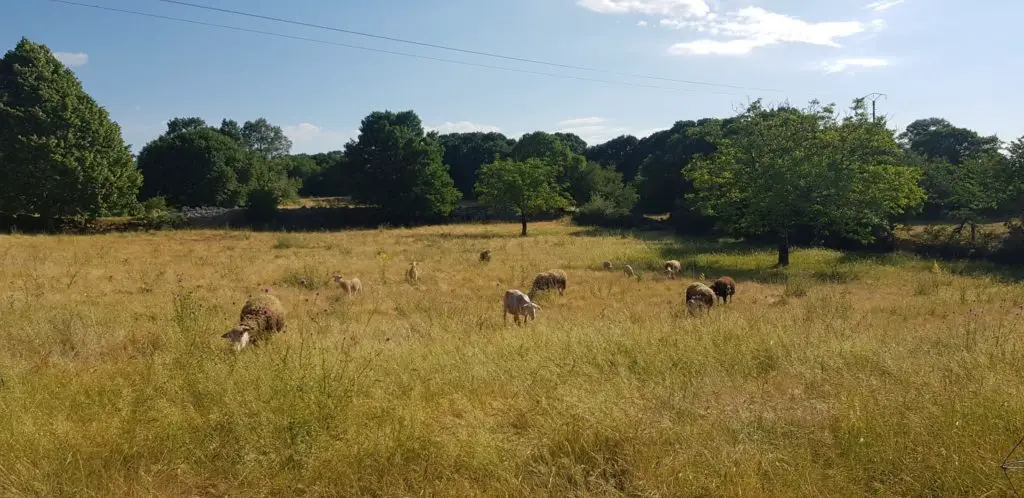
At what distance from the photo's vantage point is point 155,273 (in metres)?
15.9

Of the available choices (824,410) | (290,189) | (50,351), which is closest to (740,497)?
(824,410)

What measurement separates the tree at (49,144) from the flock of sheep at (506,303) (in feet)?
84.0

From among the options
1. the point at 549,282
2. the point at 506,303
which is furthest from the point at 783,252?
the point at 506,303

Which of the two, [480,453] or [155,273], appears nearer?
[480,453]

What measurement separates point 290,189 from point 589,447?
55.0m

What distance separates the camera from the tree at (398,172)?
44625 mm

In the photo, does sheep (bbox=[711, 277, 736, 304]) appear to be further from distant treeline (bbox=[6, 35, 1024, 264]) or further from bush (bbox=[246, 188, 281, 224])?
bush (bbox=[246, 188, 281, 224])

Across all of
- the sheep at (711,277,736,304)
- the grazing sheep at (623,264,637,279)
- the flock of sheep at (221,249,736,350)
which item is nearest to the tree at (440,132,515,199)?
the grazing sheep at (623,264,637,279)

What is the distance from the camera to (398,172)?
45125 millimetres

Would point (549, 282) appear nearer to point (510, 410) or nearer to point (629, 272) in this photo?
point (629, 272)

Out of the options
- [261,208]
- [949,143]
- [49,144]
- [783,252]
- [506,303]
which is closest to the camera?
[506,303]

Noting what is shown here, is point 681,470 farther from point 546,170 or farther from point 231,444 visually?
point 546,170

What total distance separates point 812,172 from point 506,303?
50.7 ft

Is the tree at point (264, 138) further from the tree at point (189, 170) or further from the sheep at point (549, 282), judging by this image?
the sheep at point (549, 282)
